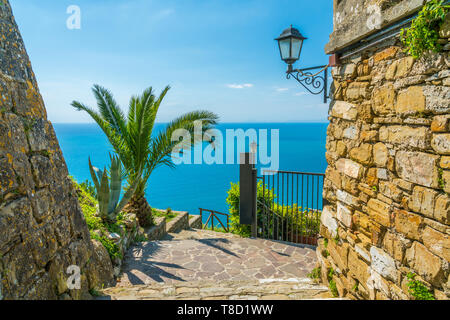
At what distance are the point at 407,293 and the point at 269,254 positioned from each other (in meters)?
3.07

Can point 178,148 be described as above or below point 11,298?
above

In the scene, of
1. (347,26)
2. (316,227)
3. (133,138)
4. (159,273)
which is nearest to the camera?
(347,26)

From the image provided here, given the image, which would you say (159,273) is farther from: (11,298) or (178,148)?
(178,148)

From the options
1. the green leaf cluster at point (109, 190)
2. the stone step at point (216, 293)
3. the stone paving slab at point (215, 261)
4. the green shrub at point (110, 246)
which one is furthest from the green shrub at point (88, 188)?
the stone step at point (216, 293)

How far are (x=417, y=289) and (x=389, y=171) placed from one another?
0.77 metres

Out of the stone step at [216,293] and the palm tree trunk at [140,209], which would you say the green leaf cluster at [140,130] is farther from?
the stone step at [216,293]

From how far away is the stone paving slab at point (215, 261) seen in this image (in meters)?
3.93

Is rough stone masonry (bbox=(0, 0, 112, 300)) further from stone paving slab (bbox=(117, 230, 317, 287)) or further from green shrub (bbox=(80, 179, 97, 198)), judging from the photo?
green shrub (bbox=(80, 179, 97, 198))

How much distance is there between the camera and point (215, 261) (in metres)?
4.48

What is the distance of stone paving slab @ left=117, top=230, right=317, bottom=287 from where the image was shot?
12.9 ft

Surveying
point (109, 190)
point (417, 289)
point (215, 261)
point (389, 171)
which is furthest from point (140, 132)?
point (417, 289)

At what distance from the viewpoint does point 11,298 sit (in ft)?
4.97

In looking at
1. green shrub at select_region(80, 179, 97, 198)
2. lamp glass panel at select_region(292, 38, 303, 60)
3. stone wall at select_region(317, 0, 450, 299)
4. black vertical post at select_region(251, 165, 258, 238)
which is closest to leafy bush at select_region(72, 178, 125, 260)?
green shrub at select_region(80, 179, 97, 198)
